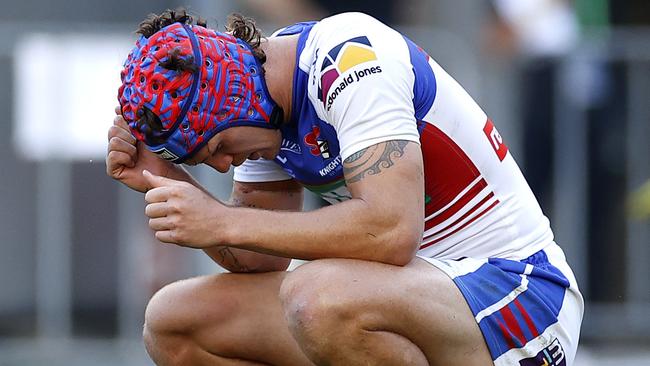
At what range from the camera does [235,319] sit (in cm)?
498

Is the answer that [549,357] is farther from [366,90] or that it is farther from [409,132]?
[366,90]

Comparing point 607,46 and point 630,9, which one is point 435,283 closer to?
point 607,46

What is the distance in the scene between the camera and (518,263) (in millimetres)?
4914

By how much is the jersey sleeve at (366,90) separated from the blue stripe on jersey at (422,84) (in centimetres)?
6

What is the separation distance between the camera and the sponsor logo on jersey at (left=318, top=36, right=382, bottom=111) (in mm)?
4531

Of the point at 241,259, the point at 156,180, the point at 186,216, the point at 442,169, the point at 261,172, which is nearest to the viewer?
the point at 186,216

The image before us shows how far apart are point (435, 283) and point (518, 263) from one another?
1.41ft

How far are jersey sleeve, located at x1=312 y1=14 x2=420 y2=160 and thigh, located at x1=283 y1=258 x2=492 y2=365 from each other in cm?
40

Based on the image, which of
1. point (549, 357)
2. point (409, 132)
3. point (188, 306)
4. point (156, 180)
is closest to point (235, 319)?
point (188, 306)

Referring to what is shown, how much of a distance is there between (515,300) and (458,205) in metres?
0.42

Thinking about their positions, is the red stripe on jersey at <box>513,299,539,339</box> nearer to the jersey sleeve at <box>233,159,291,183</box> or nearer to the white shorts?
the white shorts

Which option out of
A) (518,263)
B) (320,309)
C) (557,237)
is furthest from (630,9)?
(320,309)

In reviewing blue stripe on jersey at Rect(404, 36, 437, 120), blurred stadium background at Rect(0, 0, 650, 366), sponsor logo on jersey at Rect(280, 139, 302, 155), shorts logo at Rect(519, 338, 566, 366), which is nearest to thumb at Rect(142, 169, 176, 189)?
sponsor logo on jersey at Rect(280, 139, 302, 155)

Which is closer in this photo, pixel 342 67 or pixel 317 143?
pixel 342 67
